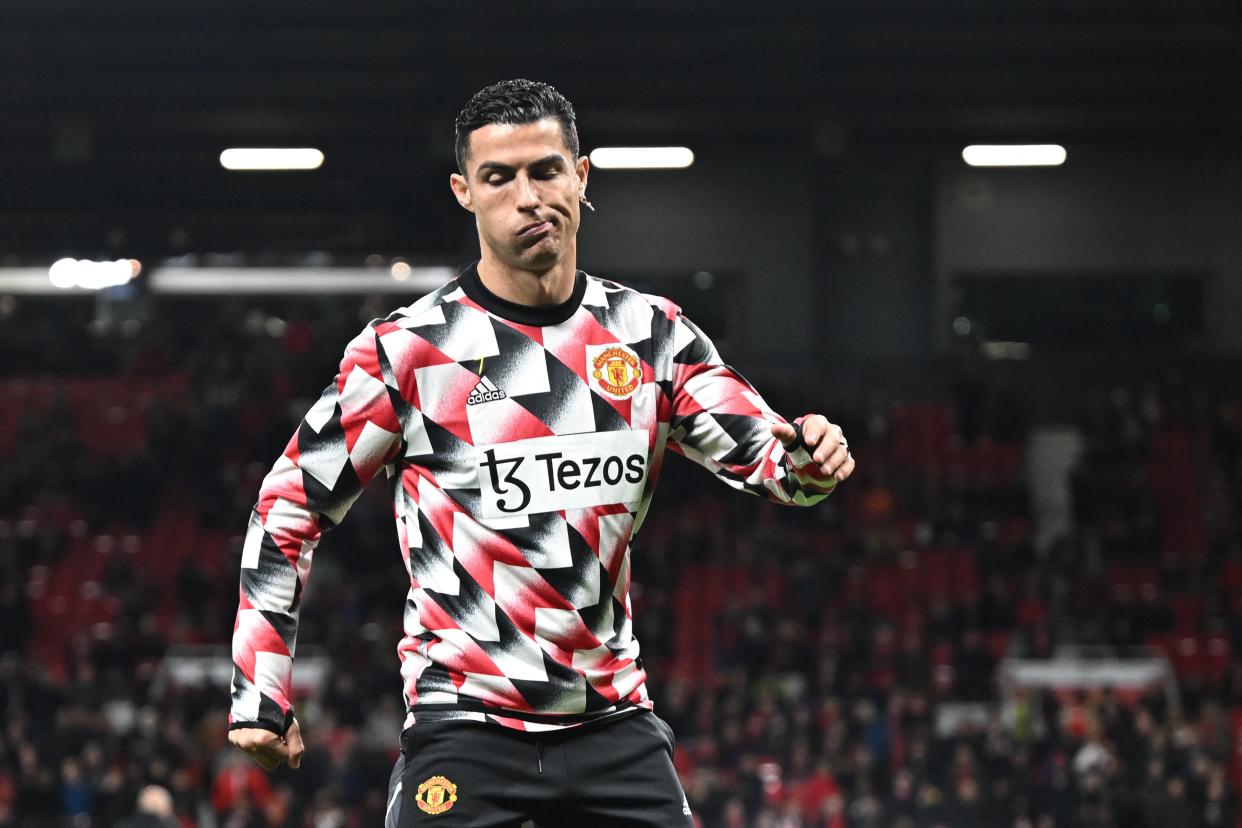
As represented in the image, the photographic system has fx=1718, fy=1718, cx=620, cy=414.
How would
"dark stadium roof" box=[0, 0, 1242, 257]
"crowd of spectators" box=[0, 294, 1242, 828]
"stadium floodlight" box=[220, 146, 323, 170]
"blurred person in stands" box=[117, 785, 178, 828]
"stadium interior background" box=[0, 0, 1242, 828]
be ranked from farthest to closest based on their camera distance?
"stadium floodlight" box=[220, 146, 323, 170]
"dark stadium roof" box=[0, 0, 1242, 257]
"stadium interior background" box=[0, 0, 1242, 828]
"crowd of spectators" box=[0, 294, 1242, 828]
"blurred person in stands" box=[117, 785, 178, 828]

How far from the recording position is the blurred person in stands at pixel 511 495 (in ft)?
10.1

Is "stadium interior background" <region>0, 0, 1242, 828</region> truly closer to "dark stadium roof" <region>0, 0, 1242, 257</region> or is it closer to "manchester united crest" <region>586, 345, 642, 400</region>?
"dark stadium roof" <region>0, 0, 1242, 257</region>

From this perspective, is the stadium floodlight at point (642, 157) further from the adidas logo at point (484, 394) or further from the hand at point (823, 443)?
the hand at point (823, 443)

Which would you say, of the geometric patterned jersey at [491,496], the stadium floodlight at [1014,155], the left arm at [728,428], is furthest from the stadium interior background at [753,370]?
the geometric patterned jersey at [491,496]

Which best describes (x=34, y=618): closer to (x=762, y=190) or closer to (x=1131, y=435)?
(x=762, y=190)

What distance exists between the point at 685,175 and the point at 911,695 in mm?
9462

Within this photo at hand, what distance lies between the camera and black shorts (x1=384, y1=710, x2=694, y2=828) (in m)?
3.05

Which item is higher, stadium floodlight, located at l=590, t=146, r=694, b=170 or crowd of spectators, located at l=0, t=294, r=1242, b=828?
stadium floodlight, located at l=590, t=146, r=694, b=170

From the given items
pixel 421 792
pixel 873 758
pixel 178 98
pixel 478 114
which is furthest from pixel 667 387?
pixel 178 98

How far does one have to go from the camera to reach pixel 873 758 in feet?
47.1

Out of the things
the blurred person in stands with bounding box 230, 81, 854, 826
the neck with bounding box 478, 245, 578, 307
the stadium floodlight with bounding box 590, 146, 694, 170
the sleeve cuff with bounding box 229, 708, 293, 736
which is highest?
the stadium floodlight with bounding box 590, 146, 694, 170

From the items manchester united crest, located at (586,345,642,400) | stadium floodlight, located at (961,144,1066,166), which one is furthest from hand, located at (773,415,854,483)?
stadium floodlight, located at (961,144,1066,166)

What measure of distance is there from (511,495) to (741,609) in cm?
1404

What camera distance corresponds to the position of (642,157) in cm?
2205
